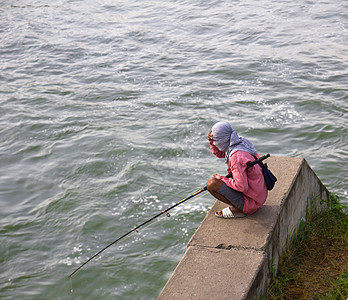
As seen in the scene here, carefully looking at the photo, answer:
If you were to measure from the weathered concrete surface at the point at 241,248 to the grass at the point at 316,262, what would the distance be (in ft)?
0.43

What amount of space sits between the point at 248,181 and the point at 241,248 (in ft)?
2.32

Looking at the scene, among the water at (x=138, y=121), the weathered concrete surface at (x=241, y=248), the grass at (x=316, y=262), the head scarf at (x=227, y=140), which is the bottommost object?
the water at (x=138, y=121)

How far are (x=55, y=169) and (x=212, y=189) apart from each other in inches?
175

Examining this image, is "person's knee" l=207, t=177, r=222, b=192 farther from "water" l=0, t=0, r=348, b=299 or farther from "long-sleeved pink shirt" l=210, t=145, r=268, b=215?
"water" l=0, t=0, r=348, b=299

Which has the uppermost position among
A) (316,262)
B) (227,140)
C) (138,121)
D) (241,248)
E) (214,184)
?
(227,140)

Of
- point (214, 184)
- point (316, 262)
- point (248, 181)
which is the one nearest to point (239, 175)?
point (248, 181)

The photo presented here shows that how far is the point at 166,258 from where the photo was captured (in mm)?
6062

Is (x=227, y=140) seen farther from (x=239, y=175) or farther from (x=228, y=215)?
(x=228, y=215)

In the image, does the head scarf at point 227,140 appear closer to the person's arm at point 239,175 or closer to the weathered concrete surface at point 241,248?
the person's arm at point 239,175

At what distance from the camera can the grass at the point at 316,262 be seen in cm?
421

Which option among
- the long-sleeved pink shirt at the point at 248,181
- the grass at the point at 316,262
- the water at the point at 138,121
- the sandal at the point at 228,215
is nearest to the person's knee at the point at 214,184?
the long-sleeved pink shirt at the point at 248,181

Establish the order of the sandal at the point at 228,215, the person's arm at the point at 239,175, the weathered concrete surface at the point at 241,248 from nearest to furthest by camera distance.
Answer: the weathered concrete surface at the point at 241,248
the person's arm at the point at 239,175
the sandal at the point at 228,215

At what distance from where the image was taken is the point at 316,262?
15.3 feet

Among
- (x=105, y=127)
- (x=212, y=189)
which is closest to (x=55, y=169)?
(x=105, y=127)
